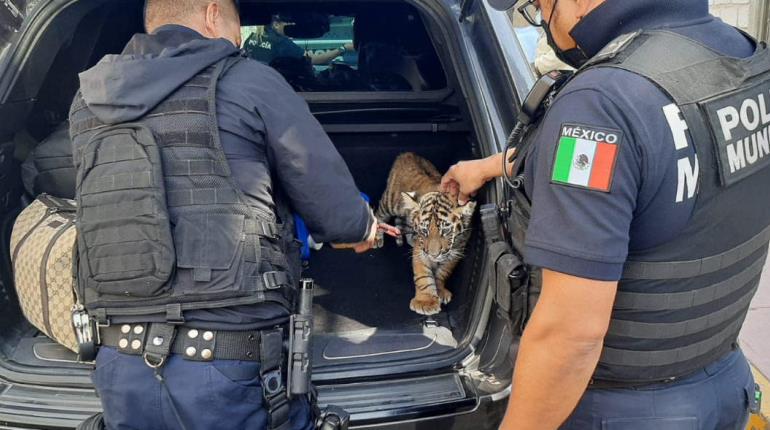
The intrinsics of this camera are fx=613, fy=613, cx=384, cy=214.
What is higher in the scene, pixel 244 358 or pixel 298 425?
pixel 244 358

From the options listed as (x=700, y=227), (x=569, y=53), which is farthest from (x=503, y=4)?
(x=700, y=227)

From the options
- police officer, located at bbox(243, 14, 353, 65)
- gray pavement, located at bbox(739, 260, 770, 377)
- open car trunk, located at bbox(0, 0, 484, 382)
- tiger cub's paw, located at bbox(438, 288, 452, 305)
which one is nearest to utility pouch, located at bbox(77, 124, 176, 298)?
open car trunk, located at bbox(0, 0, 484, 382)

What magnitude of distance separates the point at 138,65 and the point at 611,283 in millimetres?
1138

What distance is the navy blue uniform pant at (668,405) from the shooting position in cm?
123

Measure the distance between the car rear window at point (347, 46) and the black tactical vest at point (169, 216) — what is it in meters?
1.83

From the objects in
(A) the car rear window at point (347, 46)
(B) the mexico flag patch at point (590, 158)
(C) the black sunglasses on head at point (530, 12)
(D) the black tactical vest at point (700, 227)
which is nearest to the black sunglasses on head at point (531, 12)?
(C) the black sunglasses on head at point (530, 12)

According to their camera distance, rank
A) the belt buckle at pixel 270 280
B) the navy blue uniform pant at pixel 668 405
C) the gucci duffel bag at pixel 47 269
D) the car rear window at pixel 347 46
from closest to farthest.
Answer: the navy blue uniform pant at pixel 668 405
the belt buckle at pixel 270 280
the gucci duffel bag at pixel 47 269
the car rear window at pixel 347 46

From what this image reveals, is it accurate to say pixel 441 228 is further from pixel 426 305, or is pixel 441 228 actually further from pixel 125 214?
pixel 125 214

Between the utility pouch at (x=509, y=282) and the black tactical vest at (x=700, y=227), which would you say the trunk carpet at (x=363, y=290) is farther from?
the black tactical vest at (x=700, y=227)

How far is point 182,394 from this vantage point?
1411 millimetres

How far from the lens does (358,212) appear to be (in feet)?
5.46

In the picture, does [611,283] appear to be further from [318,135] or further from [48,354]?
[48,354]

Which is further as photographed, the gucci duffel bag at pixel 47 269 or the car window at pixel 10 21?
the car window at pixel 10 21

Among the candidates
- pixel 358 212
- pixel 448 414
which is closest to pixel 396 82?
pixel 358 212
